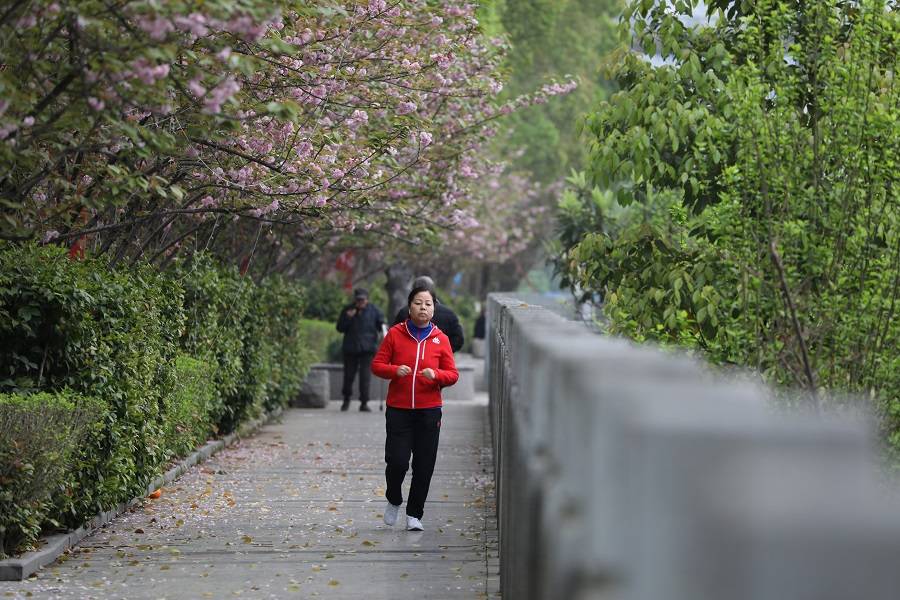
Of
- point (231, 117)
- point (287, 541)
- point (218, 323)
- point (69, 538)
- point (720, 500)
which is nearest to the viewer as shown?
point (720, 500)

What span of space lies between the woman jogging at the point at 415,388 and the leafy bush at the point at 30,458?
230 centimetres

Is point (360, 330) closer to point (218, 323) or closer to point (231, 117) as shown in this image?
point (218, 323)

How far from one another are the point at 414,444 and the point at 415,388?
1.46ft

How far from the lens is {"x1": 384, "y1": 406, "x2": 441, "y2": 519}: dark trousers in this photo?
11055mm

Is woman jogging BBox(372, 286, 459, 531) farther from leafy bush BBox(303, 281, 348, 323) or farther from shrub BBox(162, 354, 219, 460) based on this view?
leafy bush BBox(303, 281, 348, 323)

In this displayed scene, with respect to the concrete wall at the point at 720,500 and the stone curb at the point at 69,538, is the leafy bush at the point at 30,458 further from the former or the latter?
the concrete wall at the point at 720,500

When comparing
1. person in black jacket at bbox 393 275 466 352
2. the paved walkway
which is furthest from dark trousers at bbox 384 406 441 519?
person in black jacket at bbox 393 275 466 352

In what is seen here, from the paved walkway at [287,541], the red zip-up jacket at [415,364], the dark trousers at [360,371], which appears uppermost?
the red zip-up jacket at [415,364]

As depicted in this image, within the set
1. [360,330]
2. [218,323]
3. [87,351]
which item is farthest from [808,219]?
[360,330]

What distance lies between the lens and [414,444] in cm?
1115

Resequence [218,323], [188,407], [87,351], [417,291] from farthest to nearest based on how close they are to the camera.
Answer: [218,323]
[188,407]
[417,291]
[87,351]

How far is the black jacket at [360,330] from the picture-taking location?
24859 mm

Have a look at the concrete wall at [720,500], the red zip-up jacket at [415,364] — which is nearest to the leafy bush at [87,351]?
the red zip-up jacket at [415,364]

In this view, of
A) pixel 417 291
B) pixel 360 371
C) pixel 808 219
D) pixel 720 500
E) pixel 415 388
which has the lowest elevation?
pixel 360 371
